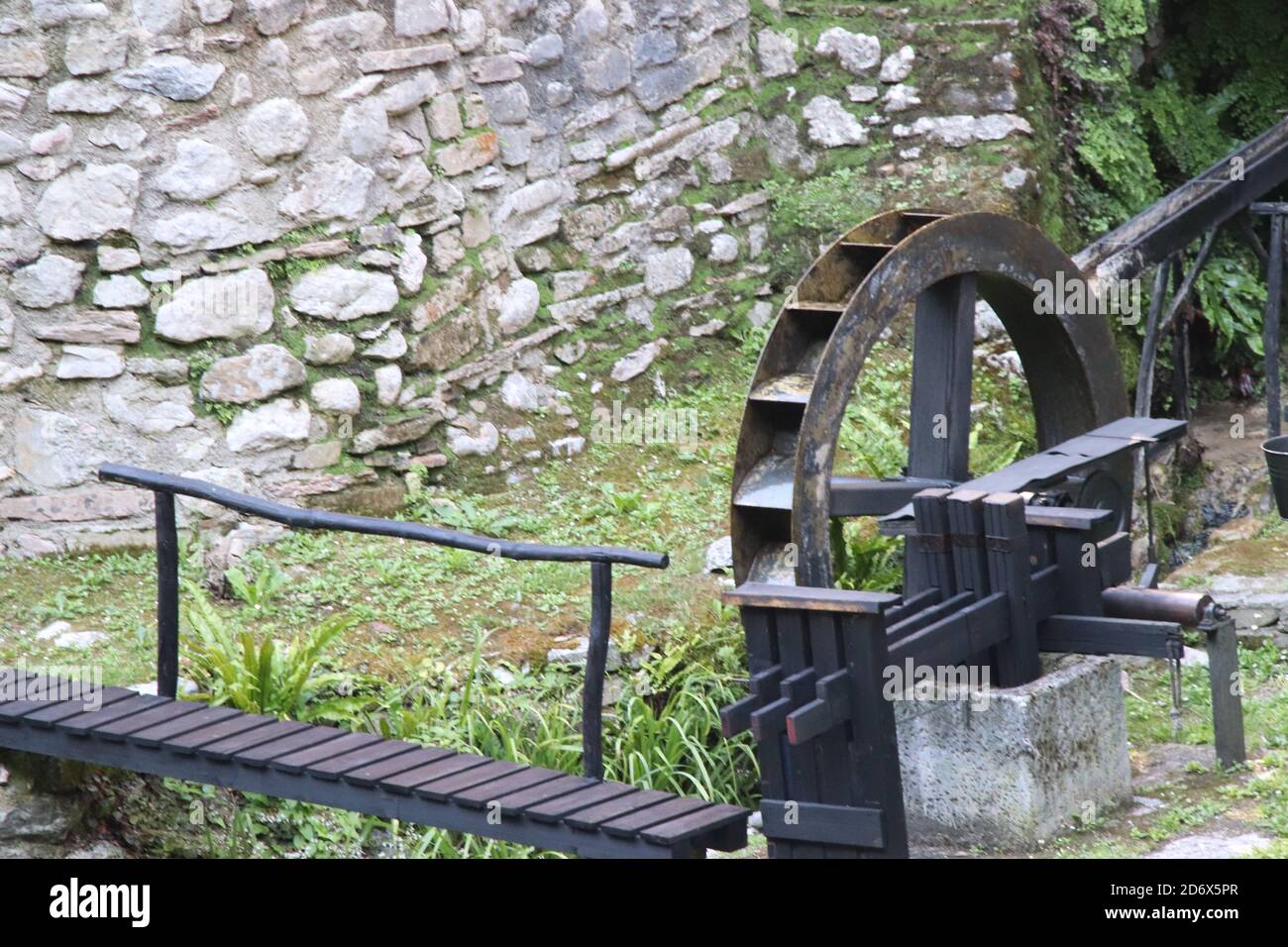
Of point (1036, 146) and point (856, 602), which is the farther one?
point (1036, 146)

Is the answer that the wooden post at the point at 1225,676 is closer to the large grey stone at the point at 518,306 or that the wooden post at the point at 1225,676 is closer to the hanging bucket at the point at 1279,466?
the hanging bucket at the point at 1279,466

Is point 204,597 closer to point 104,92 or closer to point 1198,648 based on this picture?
point 104,92

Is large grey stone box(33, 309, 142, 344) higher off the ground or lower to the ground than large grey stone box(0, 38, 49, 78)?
lower

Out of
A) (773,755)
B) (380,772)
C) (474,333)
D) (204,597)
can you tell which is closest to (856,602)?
(773,755)

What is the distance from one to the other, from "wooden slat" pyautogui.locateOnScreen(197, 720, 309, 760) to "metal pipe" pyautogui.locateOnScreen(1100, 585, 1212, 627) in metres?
2.38

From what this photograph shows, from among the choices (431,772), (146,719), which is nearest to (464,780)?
(431,772)

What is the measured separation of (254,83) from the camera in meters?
6.07

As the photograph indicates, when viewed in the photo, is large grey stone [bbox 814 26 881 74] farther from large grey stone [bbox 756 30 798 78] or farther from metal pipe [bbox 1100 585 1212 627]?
metal pipe [bbox 1100 585 1212 627]

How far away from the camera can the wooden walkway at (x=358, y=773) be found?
394 cm

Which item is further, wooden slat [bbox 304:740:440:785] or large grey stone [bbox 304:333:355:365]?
large grey stone [bbox 304:333:355:365]

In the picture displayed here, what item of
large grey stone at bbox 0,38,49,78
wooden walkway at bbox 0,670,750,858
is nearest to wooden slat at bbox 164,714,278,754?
wooden walkway at bbox 0,670,750,858

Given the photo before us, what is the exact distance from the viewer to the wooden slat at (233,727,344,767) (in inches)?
170

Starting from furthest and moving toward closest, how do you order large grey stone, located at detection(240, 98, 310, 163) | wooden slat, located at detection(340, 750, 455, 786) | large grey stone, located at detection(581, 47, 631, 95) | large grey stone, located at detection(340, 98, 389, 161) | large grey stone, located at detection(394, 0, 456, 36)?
large grey stone, located at detection(581, 47, 631, 95), large grey stone, located at detection(394, 0, 456, 36), large grey stone, located at detection(340, 98, 389, 161), large grey stone, located at detection(240, 98, 310, 163), wooden slat, located at detection(340, 750, 455, 786)
